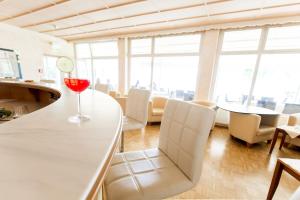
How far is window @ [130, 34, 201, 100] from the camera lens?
12.9ft

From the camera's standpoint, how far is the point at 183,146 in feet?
2.98

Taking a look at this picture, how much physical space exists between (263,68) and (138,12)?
125 inches

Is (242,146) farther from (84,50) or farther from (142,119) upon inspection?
(84,50)

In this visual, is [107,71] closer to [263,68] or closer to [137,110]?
[137,110]

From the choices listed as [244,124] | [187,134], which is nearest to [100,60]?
[244,124]

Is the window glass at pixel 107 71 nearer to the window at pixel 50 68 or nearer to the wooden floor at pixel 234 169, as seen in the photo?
the window at pixel 50 68

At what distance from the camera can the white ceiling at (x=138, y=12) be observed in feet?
7.80

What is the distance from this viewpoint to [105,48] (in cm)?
542

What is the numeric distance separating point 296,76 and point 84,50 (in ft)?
23.0

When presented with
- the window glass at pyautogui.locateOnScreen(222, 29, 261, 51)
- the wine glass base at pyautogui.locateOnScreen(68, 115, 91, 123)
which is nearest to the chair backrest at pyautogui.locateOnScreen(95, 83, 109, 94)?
the wine glass base at pyautogui.locateOnScreen(68, 115, 91, 123)

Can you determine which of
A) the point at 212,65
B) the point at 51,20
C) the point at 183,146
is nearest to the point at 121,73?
the point at 51,20

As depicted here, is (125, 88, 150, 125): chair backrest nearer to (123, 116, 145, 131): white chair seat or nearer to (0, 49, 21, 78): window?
(123, 116, 145, 131): white chair seat

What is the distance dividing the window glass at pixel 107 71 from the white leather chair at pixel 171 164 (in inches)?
174

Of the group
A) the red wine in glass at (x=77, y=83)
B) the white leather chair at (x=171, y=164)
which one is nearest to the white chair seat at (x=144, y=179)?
the white leather chair at (x=171, y=164)
